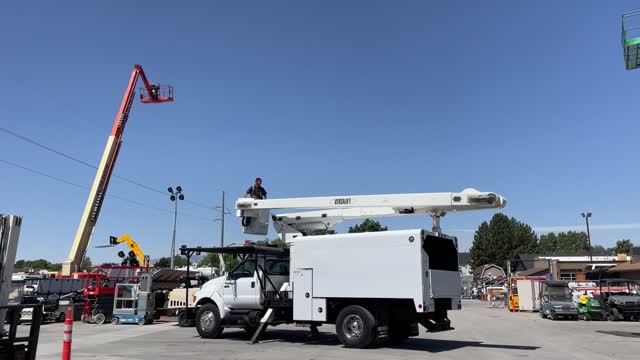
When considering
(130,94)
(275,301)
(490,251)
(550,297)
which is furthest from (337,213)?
(490,251)

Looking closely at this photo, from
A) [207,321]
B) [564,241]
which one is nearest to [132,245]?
[207,321]

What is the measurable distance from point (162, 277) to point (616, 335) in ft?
64.6

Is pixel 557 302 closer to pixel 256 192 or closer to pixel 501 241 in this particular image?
pixel 256 192

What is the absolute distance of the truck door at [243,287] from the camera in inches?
573

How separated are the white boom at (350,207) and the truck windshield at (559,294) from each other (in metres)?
18.1

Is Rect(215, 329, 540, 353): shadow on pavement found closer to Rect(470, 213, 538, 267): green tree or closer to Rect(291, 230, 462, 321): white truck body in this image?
Rect(291, 230, 462, 321): white truck body

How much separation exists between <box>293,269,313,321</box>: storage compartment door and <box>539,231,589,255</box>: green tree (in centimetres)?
15317

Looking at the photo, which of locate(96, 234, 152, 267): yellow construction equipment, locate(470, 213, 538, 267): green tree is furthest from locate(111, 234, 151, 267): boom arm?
locate(470, 213, 538, 267): green tree

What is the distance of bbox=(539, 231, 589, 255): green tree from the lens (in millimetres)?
152125

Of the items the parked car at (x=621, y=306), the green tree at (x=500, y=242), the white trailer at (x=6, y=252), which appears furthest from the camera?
the green tree at (x=500, y=242)

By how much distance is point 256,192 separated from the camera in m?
15.2

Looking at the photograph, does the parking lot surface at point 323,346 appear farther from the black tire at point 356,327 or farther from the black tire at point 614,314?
the black tire at point 614,314

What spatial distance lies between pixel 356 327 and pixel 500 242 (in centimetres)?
8173

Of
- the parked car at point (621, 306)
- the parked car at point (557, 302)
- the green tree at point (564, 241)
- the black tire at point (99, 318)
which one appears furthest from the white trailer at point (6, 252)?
the green tree at point (564, 241)
